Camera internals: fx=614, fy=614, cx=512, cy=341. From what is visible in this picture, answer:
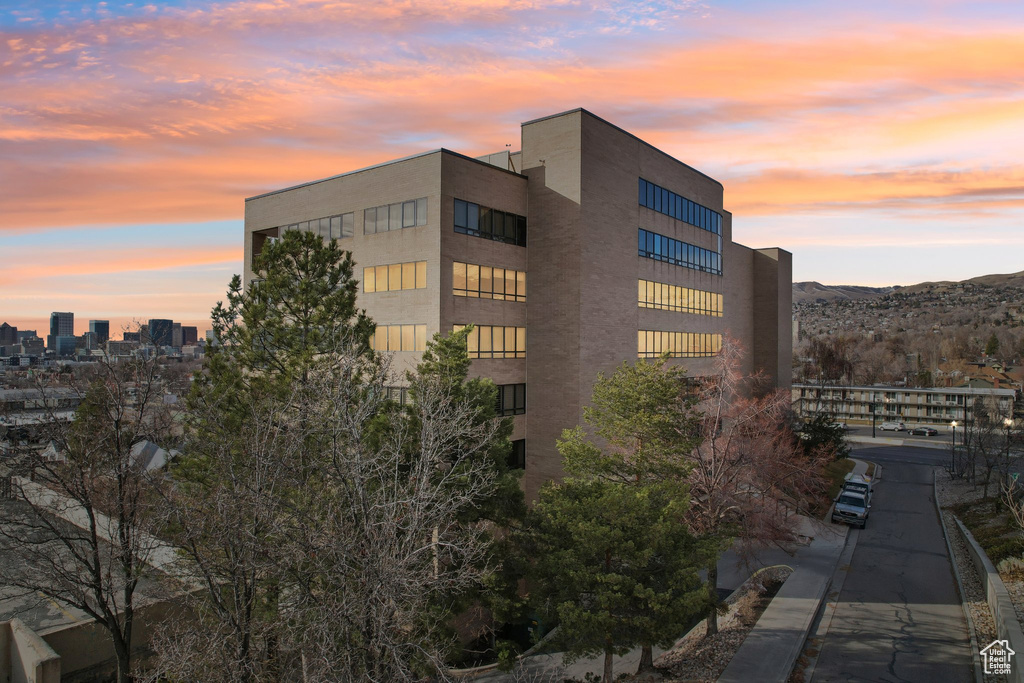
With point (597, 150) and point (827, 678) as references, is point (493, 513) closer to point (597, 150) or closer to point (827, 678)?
point (827, 678)

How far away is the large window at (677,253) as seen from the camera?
38.0 metres

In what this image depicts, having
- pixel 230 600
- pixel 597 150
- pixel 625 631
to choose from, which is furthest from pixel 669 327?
pixel 230 600

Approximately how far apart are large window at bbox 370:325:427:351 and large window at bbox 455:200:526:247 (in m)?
5.25

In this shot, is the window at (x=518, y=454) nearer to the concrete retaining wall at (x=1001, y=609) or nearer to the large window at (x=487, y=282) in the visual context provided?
the large window at (x=487, y=282)

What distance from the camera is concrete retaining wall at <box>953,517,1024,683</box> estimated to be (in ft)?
50.6

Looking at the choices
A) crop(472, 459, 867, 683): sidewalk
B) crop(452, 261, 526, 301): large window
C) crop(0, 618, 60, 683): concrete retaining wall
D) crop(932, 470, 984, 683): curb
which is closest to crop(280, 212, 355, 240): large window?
crop(452, 261, 526, 301): large window

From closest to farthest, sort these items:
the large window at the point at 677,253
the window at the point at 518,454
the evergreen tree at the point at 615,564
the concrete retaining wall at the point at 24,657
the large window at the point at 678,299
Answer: the evergreen tree at the point at 615,564 → the concrete retaining wall at the point at 24,657 → the window at the point at 518,454 → the large window at the point at 677,253 → the large window at the point at 678,299

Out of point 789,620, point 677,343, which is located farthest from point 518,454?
point 677,343

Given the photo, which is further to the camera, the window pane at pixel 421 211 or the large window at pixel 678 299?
the large window at pixel 678 299

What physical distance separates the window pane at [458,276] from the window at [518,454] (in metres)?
8.56

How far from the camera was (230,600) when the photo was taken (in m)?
14.9

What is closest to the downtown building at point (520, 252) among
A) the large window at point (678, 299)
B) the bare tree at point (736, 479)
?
the large window at point (678, 299)

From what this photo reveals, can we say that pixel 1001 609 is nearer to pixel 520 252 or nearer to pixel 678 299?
pixel 520 252

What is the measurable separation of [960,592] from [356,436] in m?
24.8
